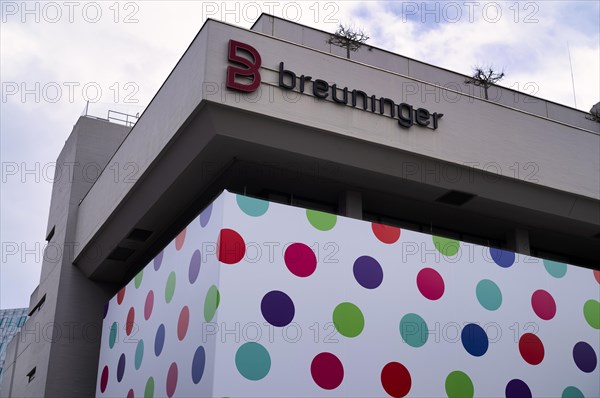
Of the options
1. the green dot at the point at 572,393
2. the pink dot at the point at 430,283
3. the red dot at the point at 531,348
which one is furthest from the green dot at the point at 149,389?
the green dot at the point at 572,393

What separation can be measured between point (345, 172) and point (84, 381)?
1179 cm

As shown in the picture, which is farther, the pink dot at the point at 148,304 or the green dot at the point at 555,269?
the green dot at the point at 555,269

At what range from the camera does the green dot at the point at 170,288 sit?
15.8 metres

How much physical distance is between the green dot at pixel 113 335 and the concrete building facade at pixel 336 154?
2.90m

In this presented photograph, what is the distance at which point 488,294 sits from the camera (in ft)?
53.6

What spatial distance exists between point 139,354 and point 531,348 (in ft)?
27.6

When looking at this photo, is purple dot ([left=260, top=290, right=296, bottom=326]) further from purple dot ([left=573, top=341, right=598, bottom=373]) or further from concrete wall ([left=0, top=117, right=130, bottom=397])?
concrete wall ([left=0, top=117, right=130, bottom=397])

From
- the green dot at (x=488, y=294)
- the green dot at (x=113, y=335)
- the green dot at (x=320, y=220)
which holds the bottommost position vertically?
the green dot at (x=113, y=335)

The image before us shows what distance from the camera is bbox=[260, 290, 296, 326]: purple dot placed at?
13.9 metres

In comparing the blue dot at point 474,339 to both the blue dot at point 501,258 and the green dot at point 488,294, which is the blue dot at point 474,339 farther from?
the blue dot at point 501,258

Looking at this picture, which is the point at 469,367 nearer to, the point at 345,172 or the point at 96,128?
the point at 345,172

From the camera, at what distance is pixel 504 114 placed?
1962cm

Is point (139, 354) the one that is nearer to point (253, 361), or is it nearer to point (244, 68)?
point (253, 361)

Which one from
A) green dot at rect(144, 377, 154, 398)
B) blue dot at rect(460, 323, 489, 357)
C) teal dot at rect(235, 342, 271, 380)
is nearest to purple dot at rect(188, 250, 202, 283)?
teal dot at rect(235, 342, 271, 380)
